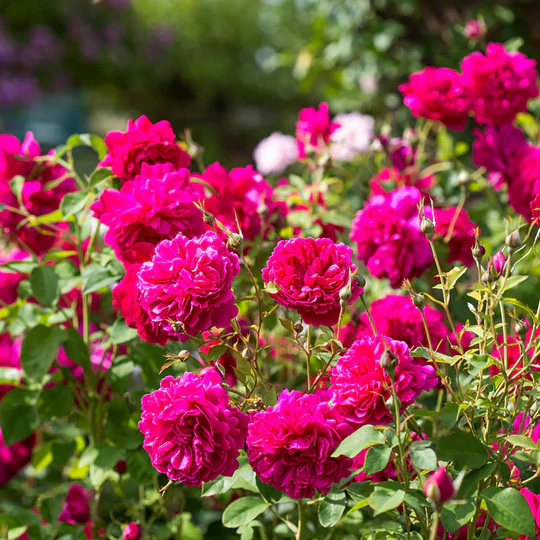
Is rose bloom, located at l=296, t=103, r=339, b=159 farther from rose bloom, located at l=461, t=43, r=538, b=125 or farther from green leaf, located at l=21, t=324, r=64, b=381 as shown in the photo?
green leaf, located at l=21, t=324, r=64, b=381

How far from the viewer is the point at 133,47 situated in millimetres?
7168

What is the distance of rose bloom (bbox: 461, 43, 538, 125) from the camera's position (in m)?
1.25

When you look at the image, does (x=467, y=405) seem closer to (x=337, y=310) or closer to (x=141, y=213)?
(x=337, y=310)

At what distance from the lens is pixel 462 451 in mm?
709

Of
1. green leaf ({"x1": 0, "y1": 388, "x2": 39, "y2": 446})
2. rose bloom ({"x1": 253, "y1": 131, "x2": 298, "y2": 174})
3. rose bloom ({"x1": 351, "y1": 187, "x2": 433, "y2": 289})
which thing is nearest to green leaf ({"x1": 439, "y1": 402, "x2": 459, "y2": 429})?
rose bloom ({"x1": 351, "y1": 187, "x2": 433, "y2": 289})

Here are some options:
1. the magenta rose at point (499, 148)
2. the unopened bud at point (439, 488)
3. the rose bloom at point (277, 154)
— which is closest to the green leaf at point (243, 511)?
the unopened bud at point (439, 488)

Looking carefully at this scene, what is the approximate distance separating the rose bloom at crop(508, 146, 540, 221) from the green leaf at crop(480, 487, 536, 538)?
0.51 metres

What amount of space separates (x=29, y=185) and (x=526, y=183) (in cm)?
76

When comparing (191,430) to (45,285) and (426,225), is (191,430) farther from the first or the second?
(45,285)

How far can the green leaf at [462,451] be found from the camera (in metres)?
0.70

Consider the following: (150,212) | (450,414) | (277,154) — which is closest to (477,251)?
(450,414)

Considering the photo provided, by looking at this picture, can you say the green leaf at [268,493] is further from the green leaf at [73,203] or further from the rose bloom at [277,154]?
the rose bloom at [277,154]

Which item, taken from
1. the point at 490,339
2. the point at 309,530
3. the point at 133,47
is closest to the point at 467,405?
the point at 490,339

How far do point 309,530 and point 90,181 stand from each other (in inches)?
22.7
